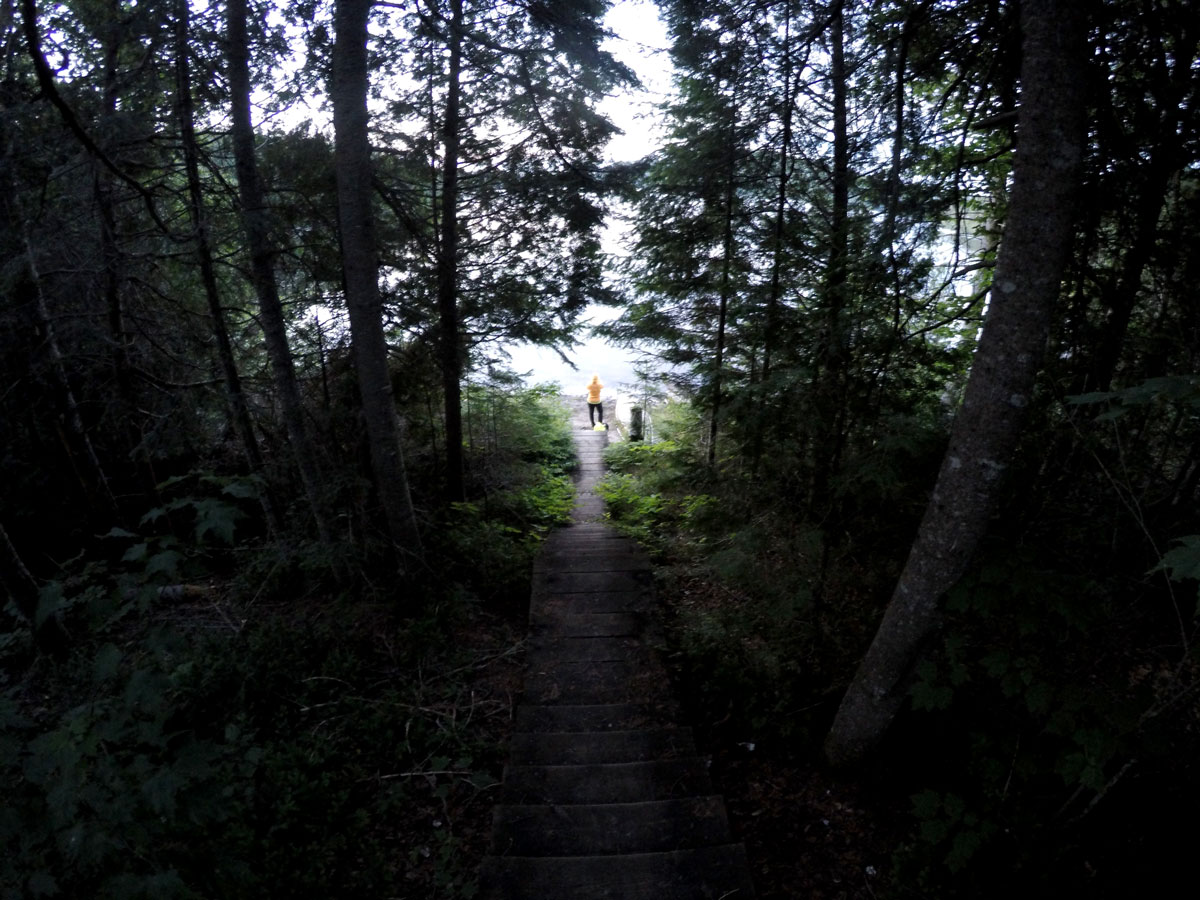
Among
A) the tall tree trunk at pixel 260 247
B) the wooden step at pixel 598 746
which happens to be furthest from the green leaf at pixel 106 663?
the tall tree trunk at pixel 260 247

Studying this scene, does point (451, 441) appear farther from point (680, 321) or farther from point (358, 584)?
point (680, 321)

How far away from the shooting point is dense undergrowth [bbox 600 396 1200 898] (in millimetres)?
3271

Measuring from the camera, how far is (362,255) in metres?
6.01

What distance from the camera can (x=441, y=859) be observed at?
4.02 metres

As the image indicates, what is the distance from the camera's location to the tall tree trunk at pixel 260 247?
5914 mm

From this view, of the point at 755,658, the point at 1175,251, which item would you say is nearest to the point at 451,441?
the point at 755,658

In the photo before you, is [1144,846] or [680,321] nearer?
[1144,846]

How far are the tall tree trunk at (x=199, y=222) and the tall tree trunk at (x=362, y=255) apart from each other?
1.43 metres

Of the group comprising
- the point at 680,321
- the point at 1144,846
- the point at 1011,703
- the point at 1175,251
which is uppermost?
the point at 680,321

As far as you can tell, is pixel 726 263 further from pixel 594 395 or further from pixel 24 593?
pixel 594 395

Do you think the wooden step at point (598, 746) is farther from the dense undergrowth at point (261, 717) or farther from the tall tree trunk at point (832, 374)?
the tall tree trunk at point (832, 374)

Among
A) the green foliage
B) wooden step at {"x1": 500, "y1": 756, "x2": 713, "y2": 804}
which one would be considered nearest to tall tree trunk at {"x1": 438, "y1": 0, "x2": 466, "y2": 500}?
the green foliage

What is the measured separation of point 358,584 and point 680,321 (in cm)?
696

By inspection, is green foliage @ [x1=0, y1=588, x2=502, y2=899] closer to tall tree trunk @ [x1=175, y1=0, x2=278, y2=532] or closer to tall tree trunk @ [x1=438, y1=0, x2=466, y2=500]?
tall tree trunk @ [x1=175, y1=0, x2=278, y2=532]
